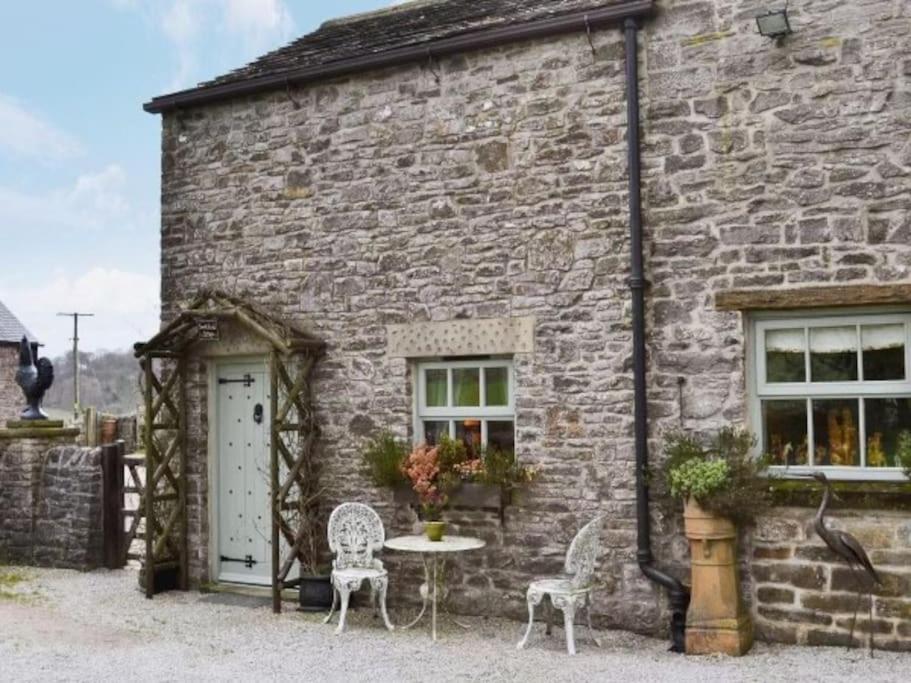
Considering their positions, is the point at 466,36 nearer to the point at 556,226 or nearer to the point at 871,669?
the point at 556,226

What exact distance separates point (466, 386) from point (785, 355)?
8.83 feet

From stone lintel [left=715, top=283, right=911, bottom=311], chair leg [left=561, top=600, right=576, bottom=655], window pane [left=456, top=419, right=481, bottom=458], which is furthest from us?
window pane [left=456, top=419, right=481, bottom=458]

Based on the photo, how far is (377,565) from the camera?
342 inches

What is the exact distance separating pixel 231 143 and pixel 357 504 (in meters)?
3.91

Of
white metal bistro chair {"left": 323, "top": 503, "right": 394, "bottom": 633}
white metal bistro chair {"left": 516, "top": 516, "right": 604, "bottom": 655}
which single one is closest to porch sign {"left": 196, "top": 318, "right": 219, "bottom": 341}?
white metal bistro chair {"left": 323, "top": 503, "right": 394, "bottom": 633}

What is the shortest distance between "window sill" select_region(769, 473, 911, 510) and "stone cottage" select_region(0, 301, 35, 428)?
24.5m

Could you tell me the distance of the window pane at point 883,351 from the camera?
7441 mm

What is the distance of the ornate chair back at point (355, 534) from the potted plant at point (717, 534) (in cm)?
258

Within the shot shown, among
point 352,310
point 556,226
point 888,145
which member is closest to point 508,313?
point 556,226

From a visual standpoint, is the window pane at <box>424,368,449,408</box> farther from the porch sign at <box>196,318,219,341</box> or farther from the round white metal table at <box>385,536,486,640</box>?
the porch sign at <box>196,318,219,341</box>

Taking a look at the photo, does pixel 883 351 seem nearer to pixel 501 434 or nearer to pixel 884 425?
pixel 884 425

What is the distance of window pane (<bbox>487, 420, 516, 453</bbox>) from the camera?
8836 millimetres

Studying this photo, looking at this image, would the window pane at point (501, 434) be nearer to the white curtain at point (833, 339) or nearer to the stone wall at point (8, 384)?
the white curtain at point (833, 339)

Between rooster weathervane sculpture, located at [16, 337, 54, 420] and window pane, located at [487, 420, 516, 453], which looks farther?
rooster weathervane sculpture, located at [16, 337, 54, 420]
